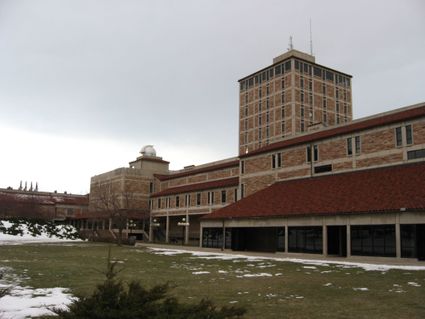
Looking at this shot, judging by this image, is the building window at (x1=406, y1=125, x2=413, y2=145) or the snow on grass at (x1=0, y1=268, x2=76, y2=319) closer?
the snow on grass at (x1=0, y1=268, x2=76, y2=319)

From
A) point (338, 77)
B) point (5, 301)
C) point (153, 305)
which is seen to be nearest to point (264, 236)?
point (5, 301)

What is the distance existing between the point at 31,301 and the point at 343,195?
89.2 feet

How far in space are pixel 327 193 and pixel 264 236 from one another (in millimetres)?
10162

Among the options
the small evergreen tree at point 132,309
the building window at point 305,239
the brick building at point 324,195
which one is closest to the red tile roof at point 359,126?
the brick building at point 324,195

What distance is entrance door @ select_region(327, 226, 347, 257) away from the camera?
1416 inches

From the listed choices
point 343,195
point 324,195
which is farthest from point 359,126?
point 343,195

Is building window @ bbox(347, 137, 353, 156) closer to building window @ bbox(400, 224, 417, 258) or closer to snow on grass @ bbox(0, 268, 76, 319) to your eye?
building window @ bbox(400, 224, 417, 258)

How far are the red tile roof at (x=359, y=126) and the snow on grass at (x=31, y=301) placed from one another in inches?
1143

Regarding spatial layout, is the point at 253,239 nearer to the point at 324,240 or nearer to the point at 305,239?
the point at 305,239

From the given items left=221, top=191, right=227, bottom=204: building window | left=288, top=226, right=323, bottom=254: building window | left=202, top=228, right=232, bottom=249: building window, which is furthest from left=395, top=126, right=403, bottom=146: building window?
left=221, top=191, right=227, bottom=204: building window

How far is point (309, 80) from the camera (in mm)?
104250

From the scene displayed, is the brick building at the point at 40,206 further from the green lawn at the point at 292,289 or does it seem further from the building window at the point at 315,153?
the green lawn at the point at 292,289

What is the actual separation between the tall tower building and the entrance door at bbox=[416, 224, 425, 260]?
228 feet

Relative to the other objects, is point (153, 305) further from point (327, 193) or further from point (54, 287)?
point (327, 193)
